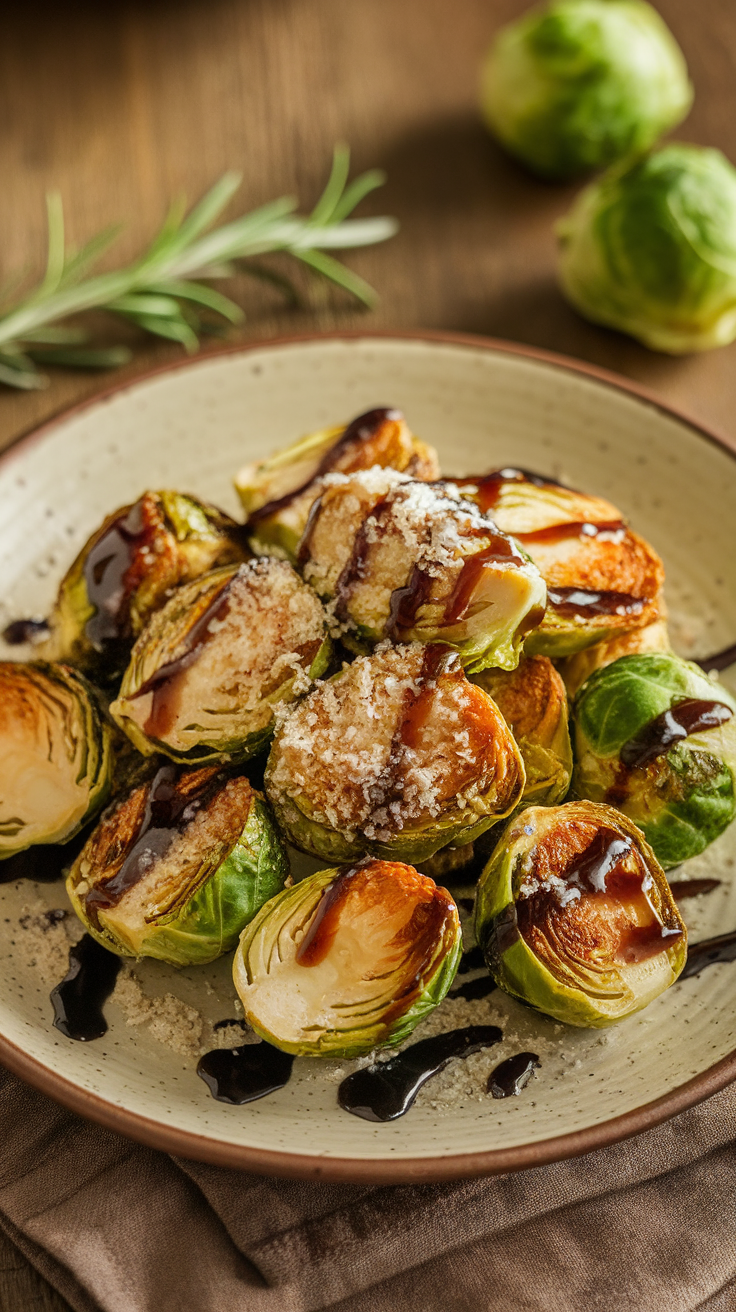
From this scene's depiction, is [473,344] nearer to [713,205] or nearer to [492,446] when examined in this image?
[492,446]

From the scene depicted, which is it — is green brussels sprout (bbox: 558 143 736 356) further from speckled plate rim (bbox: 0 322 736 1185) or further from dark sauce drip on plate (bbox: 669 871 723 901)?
speckled plate rim (bbox: 0 322 736 1185)

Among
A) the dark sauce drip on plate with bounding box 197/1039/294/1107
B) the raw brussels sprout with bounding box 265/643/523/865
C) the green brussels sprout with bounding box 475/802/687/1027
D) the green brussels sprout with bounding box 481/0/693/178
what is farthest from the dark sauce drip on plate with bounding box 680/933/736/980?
the green brussels sprout with bounding box 481/0/693/178

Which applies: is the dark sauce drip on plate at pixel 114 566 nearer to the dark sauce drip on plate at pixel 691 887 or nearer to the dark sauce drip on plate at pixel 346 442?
the dark sauce drip on plate at pixel 346 442

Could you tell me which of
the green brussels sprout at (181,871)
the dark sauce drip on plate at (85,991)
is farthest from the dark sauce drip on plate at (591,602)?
the dark sauce drip on plate at (85,991)

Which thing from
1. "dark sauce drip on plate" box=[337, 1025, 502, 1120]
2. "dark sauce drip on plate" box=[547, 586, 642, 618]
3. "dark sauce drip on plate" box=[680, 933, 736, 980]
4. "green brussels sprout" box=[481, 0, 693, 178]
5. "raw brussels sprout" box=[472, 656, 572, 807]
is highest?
"green brussels sprout" box=[481, 0, 693, 178]

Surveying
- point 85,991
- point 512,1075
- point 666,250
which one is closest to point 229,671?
point 85,991

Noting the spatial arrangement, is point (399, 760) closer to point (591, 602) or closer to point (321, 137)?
point (591, 602)
